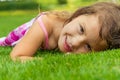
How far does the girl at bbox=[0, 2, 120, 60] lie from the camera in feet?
13.0

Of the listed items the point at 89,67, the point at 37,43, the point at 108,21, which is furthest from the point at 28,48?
the point at 89,67

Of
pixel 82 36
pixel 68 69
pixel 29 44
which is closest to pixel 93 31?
pixel 82 36

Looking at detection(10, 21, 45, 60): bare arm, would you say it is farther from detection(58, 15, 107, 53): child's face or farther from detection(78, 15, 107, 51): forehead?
detection(78, 15, 107, 51): forehead

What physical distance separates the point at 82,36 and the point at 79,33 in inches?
1.9

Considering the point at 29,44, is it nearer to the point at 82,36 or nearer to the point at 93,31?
the point at 82,36

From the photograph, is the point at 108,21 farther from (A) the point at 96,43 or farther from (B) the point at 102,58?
(B) the point at 102,58

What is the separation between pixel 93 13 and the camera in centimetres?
421

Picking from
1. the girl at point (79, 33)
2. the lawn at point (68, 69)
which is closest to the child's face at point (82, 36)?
the girl at point (79, 33)

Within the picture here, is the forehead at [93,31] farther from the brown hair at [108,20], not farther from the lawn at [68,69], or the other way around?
the lawn at [68,69]

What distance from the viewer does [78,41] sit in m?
3.88

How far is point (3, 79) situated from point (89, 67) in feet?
2.03

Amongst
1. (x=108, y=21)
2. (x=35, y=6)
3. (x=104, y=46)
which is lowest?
(x=35, y=6)

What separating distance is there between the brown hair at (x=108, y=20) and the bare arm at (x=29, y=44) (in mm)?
378

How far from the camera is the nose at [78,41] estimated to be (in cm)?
388
